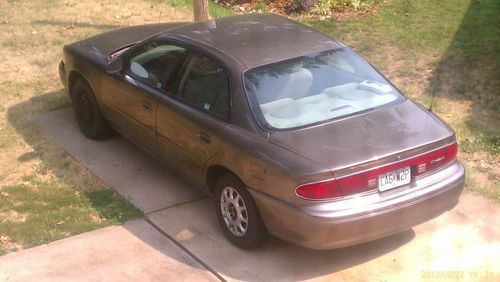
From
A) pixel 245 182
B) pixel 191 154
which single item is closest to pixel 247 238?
pixel 245 182

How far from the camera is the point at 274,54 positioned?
5961 mm

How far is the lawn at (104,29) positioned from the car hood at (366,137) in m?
1.42

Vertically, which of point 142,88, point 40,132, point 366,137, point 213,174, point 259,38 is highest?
point 259,38

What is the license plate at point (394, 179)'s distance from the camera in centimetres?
517

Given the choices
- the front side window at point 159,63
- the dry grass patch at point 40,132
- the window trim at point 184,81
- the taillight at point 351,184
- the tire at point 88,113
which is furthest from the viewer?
the tire at point 88,113

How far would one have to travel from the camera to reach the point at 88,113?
772cm

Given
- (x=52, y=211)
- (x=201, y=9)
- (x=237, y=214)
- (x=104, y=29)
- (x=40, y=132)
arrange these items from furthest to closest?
(x=104, y=29), (x=201, y=9), (x=40, y=132), (x=52, y=211), (x=237, y=214)

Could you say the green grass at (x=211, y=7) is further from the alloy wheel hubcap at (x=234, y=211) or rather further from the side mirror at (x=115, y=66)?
the alloy wheel hubcap at (x=234, y=211)

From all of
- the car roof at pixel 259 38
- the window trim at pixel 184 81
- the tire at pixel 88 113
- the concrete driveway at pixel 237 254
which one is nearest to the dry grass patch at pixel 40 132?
the concrete driveway at pixel 237 254

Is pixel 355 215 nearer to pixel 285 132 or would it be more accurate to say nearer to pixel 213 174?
pixel 285 132

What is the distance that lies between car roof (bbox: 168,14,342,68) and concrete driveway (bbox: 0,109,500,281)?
140cm

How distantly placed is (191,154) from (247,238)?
2.95 ft

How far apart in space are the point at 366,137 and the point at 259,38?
1439 mm

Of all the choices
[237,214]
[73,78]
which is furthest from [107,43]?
[237,214]
